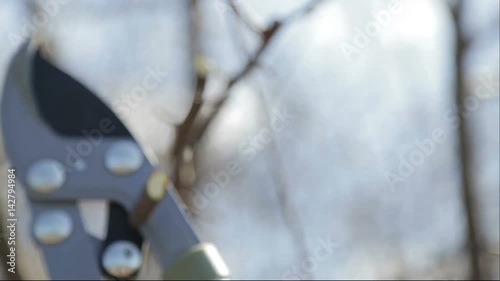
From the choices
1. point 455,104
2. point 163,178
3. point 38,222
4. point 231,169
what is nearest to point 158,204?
point 163,178

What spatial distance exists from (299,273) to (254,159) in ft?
1.81

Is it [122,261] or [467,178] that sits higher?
[122,261]

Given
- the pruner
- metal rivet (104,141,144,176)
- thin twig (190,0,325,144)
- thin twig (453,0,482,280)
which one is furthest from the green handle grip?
thin twig (453,0,482,280)

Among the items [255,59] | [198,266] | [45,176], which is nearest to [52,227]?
[45,176]

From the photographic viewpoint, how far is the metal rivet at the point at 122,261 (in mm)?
1526

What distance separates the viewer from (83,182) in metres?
1.57

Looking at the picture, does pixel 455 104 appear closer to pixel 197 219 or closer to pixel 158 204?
pixel 197 219

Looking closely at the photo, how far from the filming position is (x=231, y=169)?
11.3 feet

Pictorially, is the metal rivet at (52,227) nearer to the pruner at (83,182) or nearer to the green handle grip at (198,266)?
the pruner at (83,182)

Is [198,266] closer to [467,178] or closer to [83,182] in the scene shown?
[83,182]

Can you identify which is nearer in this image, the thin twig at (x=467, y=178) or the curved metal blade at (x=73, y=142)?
the curved metal blade at (x=73, y=142)

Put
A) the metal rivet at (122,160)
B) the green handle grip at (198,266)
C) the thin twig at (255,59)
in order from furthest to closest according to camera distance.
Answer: the thin twig at (255,59), the metal rivet at (122,160), the green handle grip at (198,266)

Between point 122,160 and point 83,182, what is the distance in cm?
7

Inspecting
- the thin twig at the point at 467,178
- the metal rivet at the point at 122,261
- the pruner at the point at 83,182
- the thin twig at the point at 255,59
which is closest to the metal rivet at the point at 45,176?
the pruner at the point at 83,182
